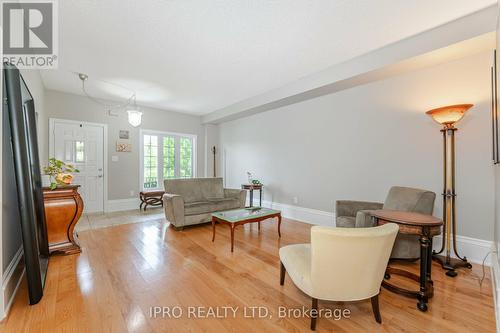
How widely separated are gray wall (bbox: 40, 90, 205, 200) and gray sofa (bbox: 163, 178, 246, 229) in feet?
6.76

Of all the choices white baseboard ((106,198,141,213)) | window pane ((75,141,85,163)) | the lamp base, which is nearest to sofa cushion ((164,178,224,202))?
white baseboard ((106,198,141,213))

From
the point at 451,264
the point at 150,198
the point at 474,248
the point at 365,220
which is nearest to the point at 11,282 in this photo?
the point at 365,220

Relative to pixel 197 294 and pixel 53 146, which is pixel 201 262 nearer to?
pixel 197 294

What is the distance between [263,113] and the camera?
5273 millimetres

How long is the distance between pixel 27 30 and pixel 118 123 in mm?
3037

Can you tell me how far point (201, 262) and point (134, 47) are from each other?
2806 mm

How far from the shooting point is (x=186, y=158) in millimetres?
6547

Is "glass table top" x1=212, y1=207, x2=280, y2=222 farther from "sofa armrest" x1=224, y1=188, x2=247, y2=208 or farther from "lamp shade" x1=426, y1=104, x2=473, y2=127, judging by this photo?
"lamp shade" x1=426, y1=104, x2=473, y2=127

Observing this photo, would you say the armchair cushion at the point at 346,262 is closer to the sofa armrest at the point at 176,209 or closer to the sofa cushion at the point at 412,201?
the sofa cushion at the point at 412,201

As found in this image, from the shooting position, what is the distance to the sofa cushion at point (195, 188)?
4074 millimetres

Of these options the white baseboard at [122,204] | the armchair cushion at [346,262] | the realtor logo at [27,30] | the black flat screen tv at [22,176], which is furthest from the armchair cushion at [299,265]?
the white baseboard at [122,204]

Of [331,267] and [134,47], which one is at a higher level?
[134,47]

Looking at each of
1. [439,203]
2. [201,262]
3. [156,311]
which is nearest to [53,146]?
[201,262]

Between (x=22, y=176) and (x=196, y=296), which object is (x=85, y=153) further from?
(x=196, y=296)
